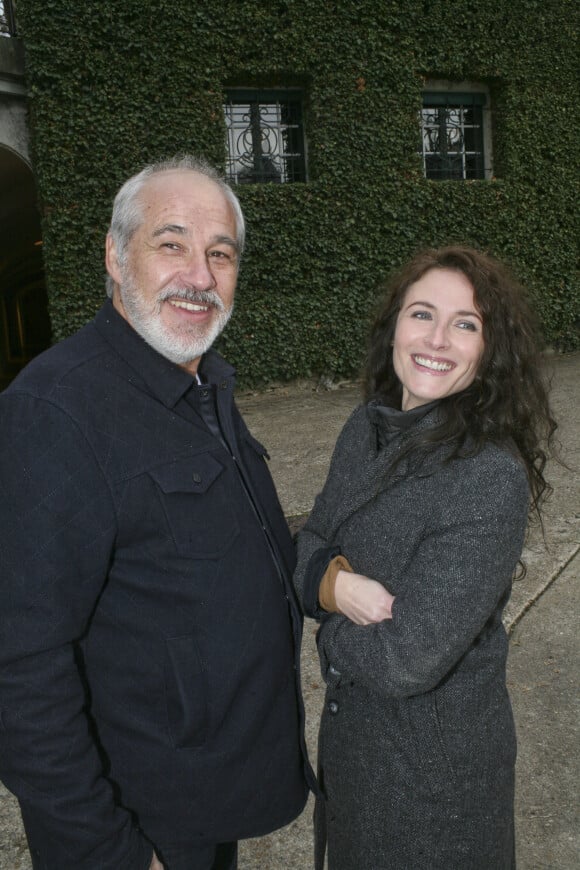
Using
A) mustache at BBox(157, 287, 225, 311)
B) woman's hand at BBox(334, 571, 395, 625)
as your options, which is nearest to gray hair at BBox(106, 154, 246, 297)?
mustache at BBox(157, 287, 225, 311)

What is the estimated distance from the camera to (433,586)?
1.60 m

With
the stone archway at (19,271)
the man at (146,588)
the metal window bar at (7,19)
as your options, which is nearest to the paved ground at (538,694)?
the man at (146,588)

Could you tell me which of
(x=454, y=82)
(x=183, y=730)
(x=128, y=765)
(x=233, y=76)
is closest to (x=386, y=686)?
(x=183, y=730)

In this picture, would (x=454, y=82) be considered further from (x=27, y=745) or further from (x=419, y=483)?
(x=27, y=745)

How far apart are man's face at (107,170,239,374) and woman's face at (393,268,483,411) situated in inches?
23.2

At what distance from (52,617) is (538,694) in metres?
2.69

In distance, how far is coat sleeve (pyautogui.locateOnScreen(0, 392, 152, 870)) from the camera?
145 centimetres

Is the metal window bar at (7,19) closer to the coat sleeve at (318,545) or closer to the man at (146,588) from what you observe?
the man at (146,588)

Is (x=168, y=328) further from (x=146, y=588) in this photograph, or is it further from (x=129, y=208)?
(x=146, y=588)

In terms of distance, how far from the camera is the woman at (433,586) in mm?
1620

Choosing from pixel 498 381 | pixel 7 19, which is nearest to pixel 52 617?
pixel 498 381

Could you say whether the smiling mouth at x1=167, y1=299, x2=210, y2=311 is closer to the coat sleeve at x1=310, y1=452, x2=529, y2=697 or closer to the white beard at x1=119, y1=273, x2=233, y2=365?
the white beard at x1=119, y1=273, x2=233, y2=365

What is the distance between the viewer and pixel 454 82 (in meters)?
11.0

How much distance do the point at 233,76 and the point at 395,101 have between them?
2480mm
